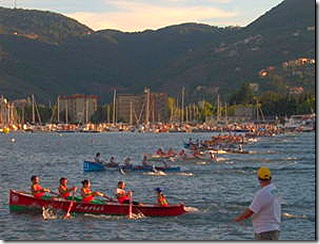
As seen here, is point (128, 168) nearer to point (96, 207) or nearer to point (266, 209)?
point (96, 207)

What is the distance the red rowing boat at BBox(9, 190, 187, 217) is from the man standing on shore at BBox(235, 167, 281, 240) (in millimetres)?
17330

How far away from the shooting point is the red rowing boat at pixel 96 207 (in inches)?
1176

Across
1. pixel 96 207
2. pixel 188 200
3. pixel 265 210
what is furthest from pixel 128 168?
pixel 265 210

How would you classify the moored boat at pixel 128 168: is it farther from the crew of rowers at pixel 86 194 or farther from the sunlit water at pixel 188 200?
the crew of rowers at pixel 86 194

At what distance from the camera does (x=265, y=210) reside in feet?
40.8

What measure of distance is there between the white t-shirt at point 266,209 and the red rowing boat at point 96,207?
17.4m

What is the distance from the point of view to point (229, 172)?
5522 centimetres

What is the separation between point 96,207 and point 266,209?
1829 cm

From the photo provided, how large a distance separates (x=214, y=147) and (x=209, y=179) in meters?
34.8

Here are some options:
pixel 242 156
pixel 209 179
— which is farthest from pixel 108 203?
pixel 242 156

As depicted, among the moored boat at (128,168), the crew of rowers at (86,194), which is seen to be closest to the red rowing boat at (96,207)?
the crew of rowers at (86,194)

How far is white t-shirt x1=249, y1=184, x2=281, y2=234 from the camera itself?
40.3ft

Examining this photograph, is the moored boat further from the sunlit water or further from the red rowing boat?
the red rowing boat

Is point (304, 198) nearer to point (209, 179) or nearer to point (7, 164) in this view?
point (209, 179)
